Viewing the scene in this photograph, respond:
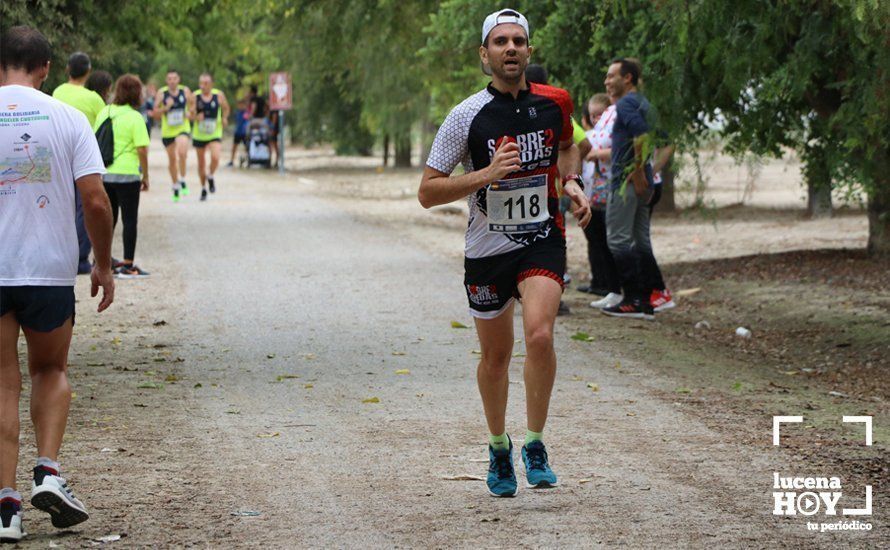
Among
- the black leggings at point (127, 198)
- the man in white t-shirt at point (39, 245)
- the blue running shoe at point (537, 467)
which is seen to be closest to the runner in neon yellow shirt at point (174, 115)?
the black leggings at point (127, 198)

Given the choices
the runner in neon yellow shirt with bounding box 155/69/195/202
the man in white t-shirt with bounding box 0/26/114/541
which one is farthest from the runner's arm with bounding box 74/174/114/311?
the runner in neon yellow shirt with bounding box 155/69/195/202

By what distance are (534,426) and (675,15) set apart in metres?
4.17

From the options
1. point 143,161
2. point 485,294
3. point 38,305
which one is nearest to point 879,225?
point 143,161

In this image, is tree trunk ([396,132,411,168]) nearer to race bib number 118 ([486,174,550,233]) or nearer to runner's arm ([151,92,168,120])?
runner's arm ([151,92,168,120])

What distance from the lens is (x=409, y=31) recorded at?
73.2 feet

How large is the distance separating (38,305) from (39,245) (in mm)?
240

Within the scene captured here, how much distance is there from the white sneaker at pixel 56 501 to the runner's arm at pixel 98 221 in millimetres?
822

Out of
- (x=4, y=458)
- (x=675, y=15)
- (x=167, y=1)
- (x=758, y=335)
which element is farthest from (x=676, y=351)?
(x=167, y=1)

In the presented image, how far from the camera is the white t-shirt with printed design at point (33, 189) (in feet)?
18.8

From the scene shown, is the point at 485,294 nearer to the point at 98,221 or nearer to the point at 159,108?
the point at 98,221

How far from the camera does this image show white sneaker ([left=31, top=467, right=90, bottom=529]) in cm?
562

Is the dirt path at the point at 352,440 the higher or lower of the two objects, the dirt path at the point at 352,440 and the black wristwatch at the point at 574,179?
the lower

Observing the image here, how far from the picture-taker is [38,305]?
580cm

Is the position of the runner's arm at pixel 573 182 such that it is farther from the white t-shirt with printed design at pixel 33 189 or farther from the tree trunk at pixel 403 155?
the tree trunk at pixel 403 155
